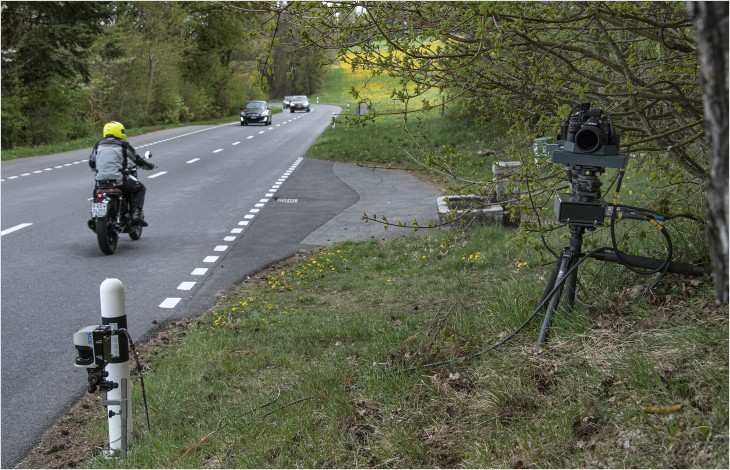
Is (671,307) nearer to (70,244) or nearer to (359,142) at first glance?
(70,244)

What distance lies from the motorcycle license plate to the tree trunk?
10.6m

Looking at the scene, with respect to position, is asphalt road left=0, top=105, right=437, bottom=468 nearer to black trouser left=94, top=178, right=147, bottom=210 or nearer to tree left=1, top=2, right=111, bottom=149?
black trouser left=94, top=178, right=147, bottom=210

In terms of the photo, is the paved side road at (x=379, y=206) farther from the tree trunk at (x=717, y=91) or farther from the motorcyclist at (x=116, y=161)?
the tree trunk at (x=717, y=91)

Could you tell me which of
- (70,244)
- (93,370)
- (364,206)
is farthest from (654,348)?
(364,206)

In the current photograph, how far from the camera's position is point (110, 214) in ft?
38.3

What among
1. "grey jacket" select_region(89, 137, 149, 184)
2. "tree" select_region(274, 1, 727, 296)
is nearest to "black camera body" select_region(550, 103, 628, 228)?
"tree" select_region(274, 1, 727, 296)

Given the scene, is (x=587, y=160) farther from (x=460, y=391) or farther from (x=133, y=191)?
(x=133, y=191)

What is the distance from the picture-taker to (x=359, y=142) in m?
31.9

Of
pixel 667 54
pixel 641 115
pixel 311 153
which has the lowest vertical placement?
pixel 311 153

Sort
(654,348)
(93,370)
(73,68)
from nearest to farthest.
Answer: (654,348), (93,370), (73,68)

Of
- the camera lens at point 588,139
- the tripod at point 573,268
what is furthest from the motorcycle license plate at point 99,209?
the camera lens at point 588,139

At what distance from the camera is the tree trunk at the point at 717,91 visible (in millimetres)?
1751

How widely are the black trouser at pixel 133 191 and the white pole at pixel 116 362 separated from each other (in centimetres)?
733

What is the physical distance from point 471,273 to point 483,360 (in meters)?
4.47
